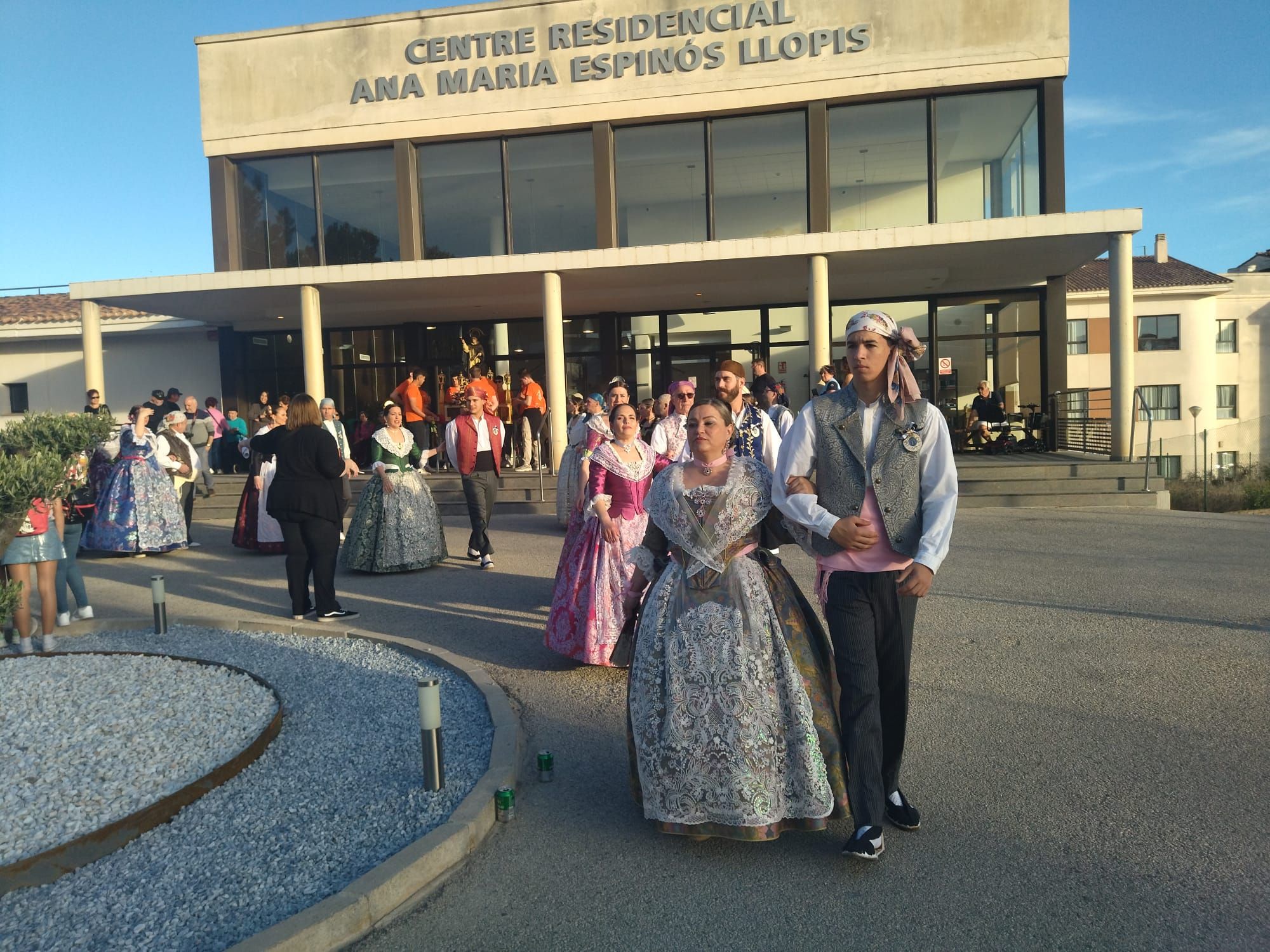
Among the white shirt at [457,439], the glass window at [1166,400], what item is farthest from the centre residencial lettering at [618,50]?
the glass window at [1166,400]

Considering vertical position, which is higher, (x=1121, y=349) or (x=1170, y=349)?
(x=1170, y=349)

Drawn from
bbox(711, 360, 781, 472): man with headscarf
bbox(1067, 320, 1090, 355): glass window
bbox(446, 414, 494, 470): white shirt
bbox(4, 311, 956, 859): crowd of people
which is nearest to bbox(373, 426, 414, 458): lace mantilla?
bbox(446, 414, 494, 470): white shirt

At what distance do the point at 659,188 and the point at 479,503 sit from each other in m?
10.4

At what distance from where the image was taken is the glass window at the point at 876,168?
17953mm

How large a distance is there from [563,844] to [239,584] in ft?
24.2

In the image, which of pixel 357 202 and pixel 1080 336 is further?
pixel 1080 336

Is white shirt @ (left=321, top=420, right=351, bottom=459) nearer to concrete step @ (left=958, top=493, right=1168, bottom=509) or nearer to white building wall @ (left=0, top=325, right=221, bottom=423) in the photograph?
concrete step @ (left=958, top=493, right=1168, bottom=509)

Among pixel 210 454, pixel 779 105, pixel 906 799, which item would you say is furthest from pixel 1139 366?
pixel 906 799

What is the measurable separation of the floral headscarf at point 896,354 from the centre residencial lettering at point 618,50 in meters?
15.8

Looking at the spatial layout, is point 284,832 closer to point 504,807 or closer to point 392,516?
point 504,807

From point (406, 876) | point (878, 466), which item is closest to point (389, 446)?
point (406, 876)

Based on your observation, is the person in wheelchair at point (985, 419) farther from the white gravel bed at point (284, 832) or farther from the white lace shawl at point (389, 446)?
the white gravel bed at point (284, 832)

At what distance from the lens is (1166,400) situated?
36156mm

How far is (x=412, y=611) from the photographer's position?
27.8 ft
